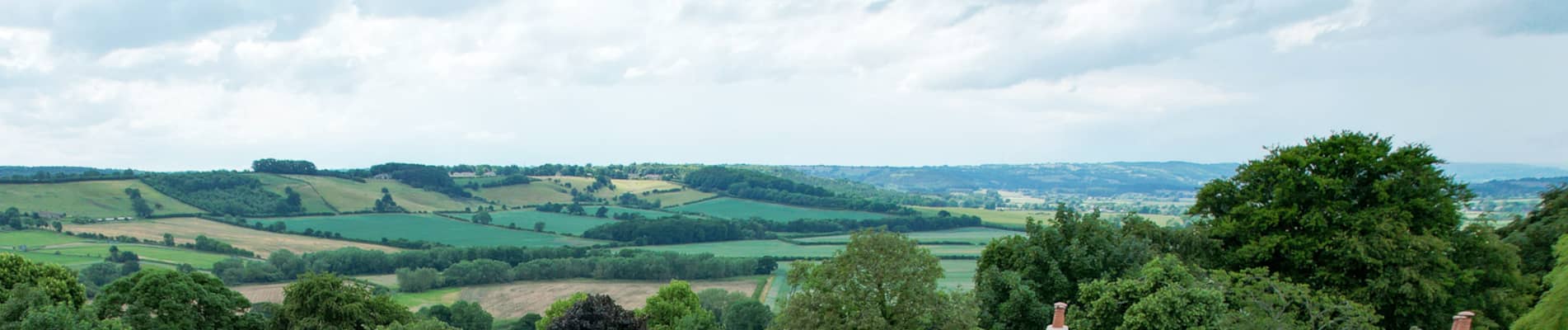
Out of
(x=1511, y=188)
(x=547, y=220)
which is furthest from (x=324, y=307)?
(x=1511, y=188)

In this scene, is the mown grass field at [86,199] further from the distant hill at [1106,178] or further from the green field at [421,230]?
the distant hill at [1106,178]

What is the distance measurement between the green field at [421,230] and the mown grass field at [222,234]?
401cm

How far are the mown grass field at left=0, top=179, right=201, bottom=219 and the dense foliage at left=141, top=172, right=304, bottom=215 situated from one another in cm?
202

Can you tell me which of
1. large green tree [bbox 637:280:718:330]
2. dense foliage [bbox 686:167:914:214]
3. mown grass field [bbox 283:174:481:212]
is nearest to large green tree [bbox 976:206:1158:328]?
large green tree [bbox 637:280:718:330]

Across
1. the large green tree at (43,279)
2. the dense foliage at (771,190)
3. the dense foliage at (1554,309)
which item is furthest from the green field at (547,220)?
the dense foliage at (1554,309)

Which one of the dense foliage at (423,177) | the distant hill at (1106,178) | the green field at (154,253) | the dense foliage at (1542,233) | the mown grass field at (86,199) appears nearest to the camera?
the dense foliage at (1542,233)

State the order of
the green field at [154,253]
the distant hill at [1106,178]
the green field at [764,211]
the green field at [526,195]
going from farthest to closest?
the distant hill at [1106,178]
the green field at [526,195]
the green field at [764,211]
the green field at [154,253]

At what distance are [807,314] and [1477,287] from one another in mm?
17543

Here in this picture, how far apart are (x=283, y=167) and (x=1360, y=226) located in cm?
11007

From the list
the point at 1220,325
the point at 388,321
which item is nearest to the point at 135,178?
the point at 388,321

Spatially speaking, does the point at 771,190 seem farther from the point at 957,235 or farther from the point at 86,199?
the point at 86,199

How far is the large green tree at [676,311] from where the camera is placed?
26016 millimetres

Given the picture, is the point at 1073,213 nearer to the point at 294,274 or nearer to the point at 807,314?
the point at 807,314

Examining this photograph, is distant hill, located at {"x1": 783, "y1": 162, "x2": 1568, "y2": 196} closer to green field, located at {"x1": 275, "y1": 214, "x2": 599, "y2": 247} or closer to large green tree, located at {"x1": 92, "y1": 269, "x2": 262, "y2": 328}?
green field, located at {"x1": 275, "y1": 214, "x2": 599, "y2": 247}
